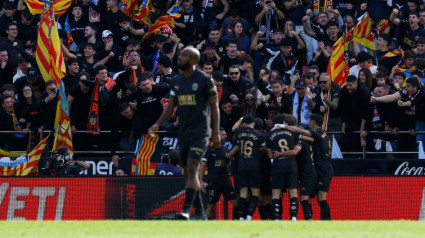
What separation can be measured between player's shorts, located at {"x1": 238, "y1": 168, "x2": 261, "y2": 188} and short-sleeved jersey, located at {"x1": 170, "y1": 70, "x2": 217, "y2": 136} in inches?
189

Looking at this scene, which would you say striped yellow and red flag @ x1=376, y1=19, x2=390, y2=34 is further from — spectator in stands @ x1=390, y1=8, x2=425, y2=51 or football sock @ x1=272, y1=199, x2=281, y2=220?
football sock @ x1=272, y1=199, x2=281, y2=220

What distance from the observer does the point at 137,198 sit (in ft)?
61.8

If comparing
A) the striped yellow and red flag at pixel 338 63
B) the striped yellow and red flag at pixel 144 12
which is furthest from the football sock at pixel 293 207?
the striped yellow and red flag at pixel 144 12

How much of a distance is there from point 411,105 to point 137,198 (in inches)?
218

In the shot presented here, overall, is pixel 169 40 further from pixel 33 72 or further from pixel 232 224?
pixel 232 224

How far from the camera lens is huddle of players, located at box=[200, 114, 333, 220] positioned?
58.0ft

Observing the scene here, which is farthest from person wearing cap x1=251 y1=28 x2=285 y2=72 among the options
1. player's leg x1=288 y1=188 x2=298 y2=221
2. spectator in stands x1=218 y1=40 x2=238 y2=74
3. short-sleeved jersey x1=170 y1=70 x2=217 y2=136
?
short-sleeved jersey x1=170 y1=70 x2=217 y2=136

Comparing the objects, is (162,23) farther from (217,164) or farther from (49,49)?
(217,164)

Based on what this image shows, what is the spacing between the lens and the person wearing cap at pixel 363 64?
21.2 meters

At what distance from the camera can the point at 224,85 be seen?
65.9 ft

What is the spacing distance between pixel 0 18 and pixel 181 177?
25.7 ft

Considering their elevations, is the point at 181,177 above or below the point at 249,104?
below

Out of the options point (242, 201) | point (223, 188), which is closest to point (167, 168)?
point (223, 188)

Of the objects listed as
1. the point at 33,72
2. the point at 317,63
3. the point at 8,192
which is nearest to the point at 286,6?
the point at 317,63
